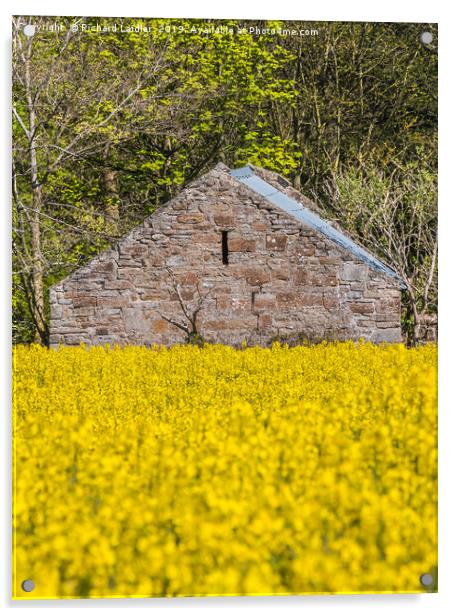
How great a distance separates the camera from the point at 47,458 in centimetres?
557

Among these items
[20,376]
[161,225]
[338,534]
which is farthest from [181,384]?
[338,534]

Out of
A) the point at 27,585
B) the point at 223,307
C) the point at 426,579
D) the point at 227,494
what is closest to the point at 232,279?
the point at 223,307

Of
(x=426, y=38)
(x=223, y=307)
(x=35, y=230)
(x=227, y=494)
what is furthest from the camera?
(x=223, y=307)

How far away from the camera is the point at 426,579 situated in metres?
5.96

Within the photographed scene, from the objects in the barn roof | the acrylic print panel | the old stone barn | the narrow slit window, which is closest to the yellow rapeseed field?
the acrylic print panel

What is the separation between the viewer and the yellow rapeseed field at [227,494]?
4.66 m

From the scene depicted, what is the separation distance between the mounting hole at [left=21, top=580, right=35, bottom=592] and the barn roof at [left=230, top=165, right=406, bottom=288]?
437 centimetres

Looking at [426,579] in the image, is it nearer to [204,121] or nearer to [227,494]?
[227,494]

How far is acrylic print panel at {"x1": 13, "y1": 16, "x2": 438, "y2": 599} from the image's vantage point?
16.1 ft

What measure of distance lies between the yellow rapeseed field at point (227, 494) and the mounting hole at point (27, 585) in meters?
0.04

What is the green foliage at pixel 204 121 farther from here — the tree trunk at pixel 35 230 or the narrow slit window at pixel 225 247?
the narrow slit window at pixel 225 247

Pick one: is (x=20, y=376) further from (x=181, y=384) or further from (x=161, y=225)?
(x=161, y=225)

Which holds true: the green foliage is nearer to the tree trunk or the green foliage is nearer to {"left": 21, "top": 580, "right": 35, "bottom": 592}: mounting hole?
the tree trunk

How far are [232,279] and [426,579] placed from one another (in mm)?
3818
